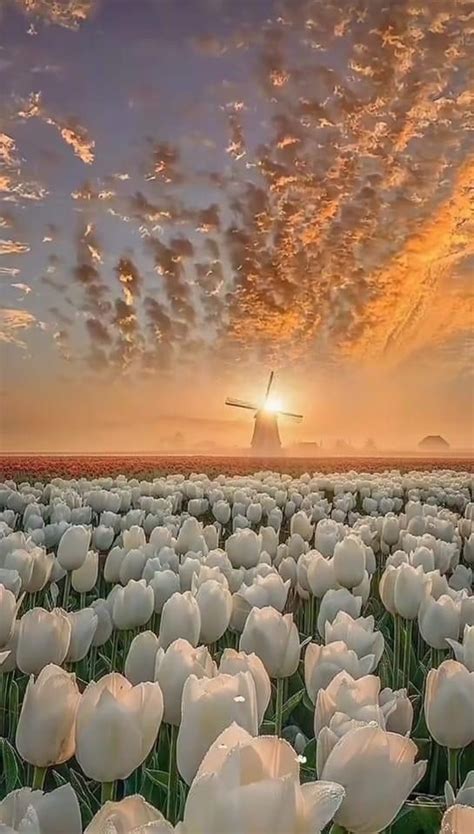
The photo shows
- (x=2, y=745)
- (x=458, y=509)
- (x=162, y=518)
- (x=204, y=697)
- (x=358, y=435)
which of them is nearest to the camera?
(x=204, y=697)

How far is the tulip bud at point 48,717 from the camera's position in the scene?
824 millimetres

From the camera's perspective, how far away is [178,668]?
91 centimetres

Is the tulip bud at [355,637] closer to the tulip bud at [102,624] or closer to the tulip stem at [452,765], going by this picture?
the tulip stem at [452,765]

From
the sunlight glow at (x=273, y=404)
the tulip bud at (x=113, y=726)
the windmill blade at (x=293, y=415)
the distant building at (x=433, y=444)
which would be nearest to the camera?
the tulip bud at (x=113, y=726)

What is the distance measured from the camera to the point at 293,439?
679cm

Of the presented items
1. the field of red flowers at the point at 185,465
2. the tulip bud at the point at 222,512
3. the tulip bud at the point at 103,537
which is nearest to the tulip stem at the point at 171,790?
the tulip bud at the point at 103,537

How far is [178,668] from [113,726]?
16 centimetres

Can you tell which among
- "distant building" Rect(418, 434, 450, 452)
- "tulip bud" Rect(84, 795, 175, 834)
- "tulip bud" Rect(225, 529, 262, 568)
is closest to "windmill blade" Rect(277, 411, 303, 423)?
"distant building" Rect(418, 434, 450, 452)

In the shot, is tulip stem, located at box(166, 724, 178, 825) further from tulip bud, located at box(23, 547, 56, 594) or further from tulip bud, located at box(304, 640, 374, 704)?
tulip bud, located at box(23, 547, 56, 594)

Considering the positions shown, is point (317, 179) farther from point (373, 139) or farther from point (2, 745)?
point (2, 745)

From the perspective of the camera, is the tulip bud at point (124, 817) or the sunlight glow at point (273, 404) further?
the sunlight glow at point (273, 404)

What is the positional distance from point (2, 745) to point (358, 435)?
5411 mm

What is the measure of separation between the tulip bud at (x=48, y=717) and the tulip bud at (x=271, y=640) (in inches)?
13.8

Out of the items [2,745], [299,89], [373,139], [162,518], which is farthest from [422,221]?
[2,745]
